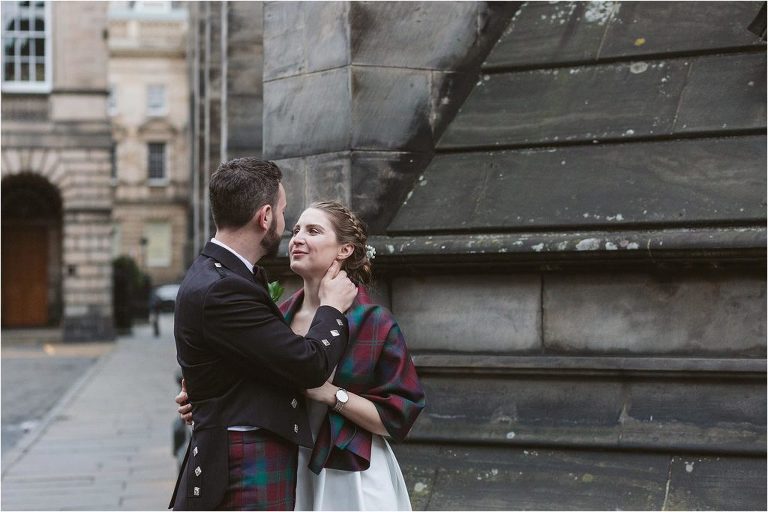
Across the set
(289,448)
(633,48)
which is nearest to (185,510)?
(289,448)

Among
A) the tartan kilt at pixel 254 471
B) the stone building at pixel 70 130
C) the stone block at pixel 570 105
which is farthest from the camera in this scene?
the stone building at pixel 70 130

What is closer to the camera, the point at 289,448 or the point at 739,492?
the point at 289,448

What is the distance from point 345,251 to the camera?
3.66 m

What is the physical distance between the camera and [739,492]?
5.00 metres

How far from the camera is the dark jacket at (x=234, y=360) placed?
131 inches

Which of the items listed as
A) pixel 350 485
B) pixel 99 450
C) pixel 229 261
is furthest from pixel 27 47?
pixel 350 485

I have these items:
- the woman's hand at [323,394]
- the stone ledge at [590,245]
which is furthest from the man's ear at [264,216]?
the stone ledge at [590,245]

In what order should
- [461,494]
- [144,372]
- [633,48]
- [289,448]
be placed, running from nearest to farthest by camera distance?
[289,448], [461,494], [633,48], [144,372]

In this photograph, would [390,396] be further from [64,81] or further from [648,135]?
[64,81]

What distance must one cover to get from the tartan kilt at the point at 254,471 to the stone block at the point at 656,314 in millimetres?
2282

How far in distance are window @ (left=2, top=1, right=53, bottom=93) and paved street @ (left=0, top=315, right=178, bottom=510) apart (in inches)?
479

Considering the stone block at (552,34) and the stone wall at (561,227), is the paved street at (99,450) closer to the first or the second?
the stone wall at (561,227)

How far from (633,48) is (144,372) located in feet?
49.9

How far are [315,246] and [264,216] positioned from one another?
0.65ft
